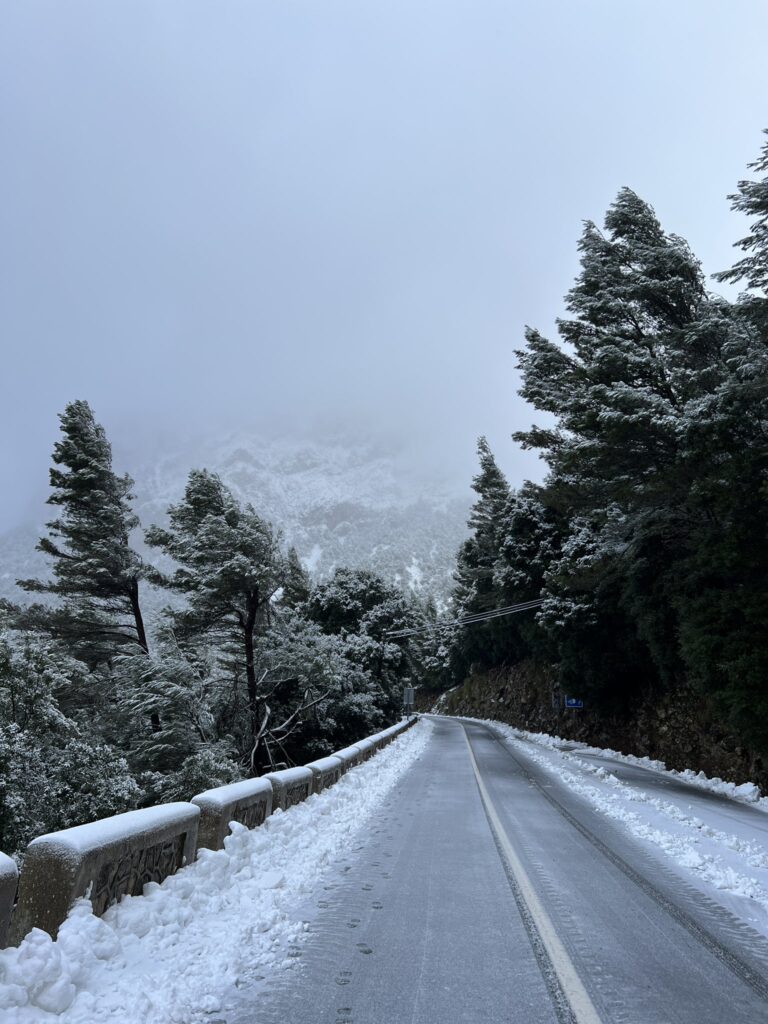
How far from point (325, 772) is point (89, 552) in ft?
59.0

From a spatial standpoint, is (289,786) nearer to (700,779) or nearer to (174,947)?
(174,947)

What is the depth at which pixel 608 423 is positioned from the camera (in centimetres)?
1625

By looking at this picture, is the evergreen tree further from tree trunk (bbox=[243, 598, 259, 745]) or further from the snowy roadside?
the snowy roadside

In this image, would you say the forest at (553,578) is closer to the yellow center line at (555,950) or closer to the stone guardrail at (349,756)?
the stone guardrail at (349,756)

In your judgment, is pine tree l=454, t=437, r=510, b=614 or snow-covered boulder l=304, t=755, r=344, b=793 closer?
snow-covered boulder l=304, t=755, r=344, b=793

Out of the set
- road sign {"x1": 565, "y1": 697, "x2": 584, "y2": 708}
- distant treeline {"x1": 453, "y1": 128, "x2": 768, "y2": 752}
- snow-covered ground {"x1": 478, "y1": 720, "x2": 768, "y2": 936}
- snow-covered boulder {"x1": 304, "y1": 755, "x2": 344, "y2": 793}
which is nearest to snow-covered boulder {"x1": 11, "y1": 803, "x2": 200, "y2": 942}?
snow-covered ground {"x1": 478, "y1": 720, "x2": 768, "y2": 936}

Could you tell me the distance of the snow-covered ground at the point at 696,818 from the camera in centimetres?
683

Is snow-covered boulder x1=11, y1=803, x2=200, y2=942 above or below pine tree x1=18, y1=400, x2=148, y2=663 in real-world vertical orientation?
below

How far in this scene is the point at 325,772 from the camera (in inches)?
497

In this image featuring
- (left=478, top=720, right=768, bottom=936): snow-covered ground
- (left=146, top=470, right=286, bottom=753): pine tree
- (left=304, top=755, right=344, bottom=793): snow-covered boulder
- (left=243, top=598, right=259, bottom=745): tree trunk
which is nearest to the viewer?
(left=478, top=720, right=768, bottom=936): snow-covered ground

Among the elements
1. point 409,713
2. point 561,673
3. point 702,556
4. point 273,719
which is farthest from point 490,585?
point 702,556

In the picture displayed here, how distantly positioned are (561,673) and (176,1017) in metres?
29.3

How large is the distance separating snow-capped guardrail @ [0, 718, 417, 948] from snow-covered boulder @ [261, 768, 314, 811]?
2.07 m

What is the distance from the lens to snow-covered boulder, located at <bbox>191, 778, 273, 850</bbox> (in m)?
6.63
